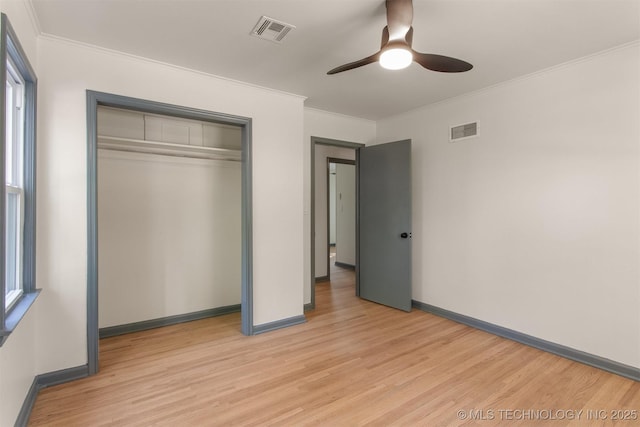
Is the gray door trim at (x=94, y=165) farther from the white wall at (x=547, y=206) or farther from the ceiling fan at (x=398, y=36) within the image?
the white wall at (x=547, y=206)

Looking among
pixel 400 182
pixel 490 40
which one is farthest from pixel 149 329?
pixel 490 40

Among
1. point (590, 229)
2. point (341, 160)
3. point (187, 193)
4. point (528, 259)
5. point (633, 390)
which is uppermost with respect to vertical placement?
point (341, 160)

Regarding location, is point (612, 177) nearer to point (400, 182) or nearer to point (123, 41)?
point (400, 182)

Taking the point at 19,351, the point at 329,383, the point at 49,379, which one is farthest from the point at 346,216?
the point at 19,351

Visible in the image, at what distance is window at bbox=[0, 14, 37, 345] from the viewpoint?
1.92 metres

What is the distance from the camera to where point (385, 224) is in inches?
168

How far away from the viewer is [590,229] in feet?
8.85

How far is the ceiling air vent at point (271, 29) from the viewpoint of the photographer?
2173mm

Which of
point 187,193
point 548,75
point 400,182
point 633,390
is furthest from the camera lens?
point 400,182

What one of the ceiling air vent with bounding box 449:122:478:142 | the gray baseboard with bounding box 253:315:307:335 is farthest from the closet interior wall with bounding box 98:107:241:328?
the ceiling air vent with bounding box 449:122:478:142

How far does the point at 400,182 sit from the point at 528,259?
5.35ft

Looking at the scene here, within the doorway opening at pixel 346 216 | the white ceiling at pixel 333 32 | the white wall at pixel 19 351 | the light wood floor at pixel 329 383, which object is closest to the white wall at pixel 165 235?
the light wood floor at pixel 329 383

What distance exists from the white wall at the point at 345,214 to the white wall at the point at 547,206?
263cm

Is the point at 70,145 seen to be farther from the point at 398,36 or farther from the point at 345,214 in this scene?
the point at 345,214
